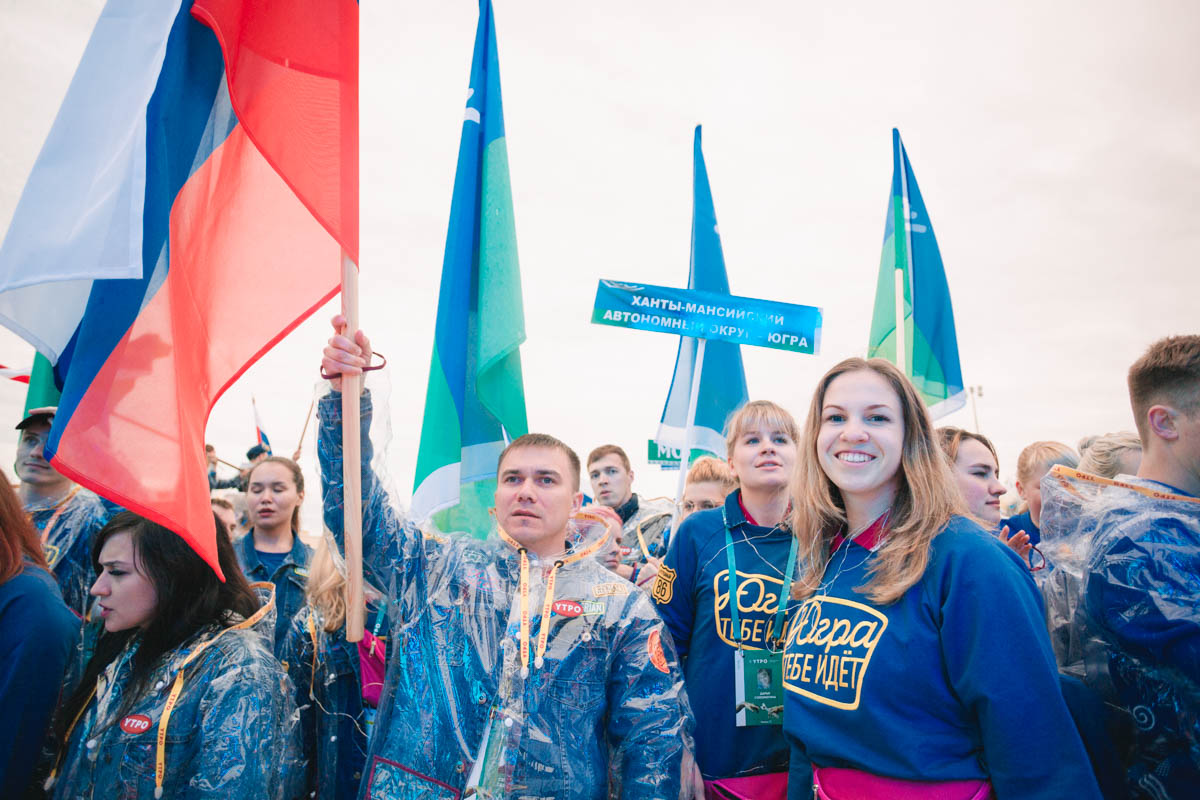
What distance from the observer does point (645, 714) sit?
2389mm

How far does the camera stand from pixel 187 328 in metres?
2.46

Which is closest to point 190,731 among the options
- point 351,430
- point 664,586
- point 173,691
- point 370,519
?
point 173,691

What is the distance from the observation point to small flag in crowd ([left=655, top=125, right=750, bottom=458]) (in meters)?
5.50

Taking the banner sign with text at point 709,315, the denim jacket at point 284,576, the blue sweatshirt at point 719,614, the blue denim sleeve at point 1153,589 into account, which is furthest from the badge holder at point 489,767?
the banner sign with text at point 709,315

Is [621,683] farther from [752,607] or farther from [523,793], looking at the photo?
[752,607]

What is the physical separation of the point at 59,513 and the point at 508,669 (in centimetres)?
320

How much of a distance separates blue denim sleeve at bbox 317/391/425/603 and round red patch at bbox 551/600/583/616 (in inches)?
20.3

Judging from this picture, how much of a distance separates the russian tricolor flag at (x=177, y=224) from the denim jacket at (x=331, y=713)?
1443 mm

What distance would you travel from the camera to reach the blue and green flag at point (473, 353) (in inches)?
127

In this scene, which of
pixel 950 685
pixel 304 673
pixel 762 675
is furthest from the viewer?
pixel 304 673

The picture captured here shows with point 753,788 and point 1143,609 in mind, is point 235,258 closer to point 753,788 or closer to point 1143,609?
point 753,788

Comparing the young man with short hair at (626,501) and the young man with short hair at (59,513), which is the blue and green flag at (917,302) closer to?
the young man with short hair at (626,501)

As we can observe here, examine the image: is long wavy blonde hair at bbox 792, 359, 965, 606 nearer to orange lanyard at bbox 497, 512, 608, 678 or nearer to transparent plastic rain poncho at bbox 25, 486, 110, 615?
orange lanyard at bbox 497, 512, 608, 678

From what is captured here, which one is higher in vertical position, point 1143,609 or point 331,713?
point 1143,609
